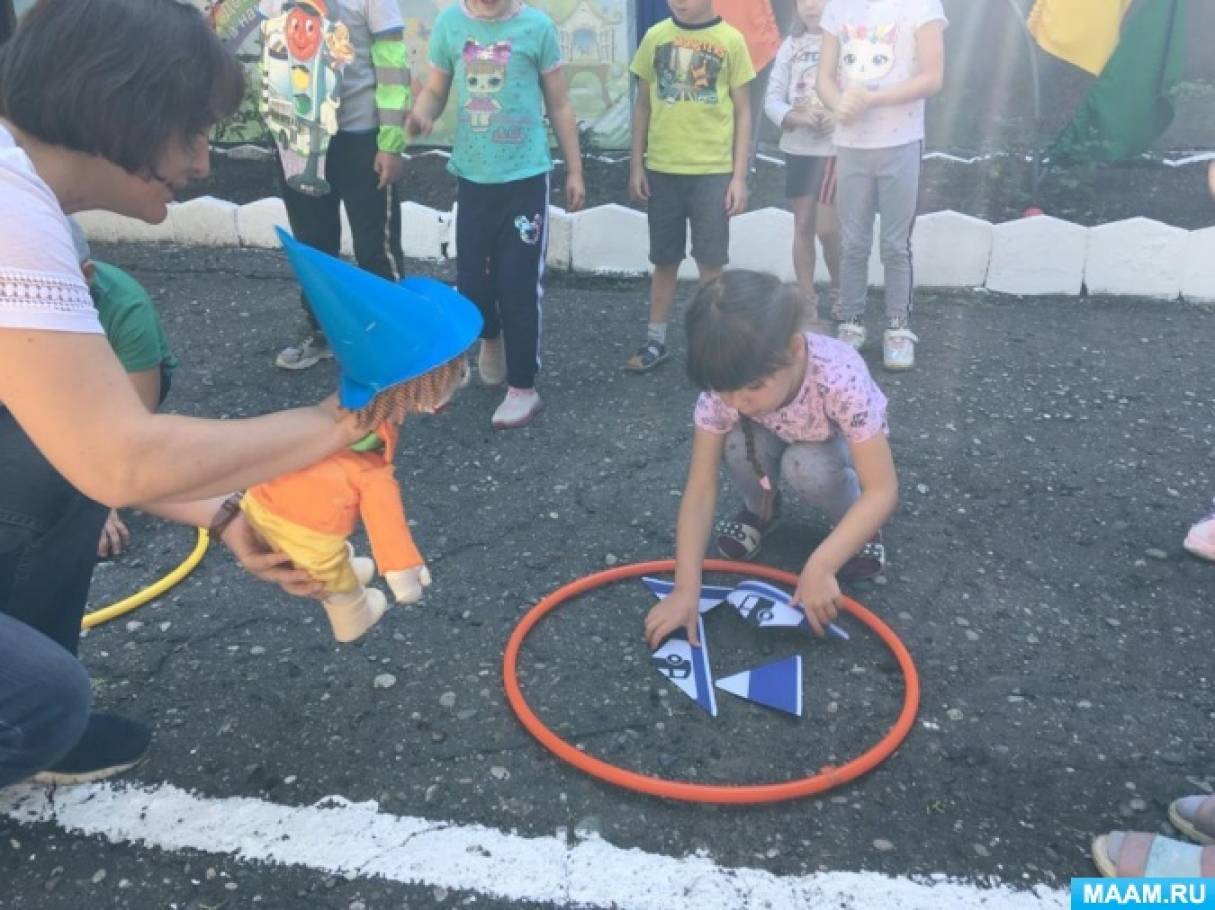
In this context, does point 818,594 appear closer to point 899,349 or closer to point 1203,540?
point 1203,540

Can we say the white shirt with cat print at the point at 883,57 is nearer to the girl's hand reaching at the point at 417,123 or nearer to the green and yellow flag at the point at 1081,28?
the girl's hand reaching at the point at 417,123

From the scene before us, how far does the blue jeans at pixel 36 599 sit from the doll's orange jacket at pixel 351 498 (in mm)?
520

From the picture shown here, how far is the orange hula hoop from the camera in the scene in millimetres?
2367

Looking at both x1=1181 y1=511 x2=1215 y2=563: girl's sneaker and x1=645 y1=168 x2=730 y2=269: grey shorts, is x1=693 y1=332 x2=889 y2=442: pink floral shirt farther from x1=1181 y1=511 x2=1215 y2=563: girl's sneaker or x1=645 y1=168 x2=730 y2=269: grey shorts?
x1=645 y1=168 x2=730 y2=269: grey shorts

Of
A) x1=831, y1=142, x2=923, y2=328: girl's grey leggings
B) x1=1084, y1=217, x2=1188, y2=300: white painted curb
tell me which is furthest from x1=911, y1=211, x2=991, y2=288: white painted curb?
x1=831, y1=142, x2=923, y2=328: girl's grey leggings

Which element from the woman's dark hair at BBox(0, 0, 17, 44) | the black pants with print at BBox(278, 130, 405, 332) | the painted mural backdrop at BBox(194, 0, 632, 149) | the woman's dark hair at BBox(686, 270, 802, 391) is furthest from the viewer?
the painted mural backdrop at BBox(194, 0, 632, 149)

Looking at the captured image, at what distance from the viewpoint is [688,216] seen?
5.02m

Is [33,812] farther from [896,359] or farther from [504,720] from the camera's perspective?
[896,359]

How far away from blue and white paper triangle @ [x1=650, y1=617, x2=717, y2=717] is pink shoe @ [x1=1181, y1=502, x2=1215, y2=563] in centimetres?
170

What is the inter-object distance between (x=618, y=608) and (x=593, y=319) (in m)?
2.83

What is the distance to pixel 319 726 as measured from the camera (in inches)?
106

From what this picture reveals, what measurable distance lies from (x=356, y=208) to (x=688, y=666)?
106 inches

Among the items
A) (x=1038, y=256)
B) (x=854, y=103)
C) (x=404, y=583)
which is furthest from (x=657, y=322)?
(x=404, y=583)

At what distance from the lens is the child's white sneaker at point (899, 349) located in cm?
496
